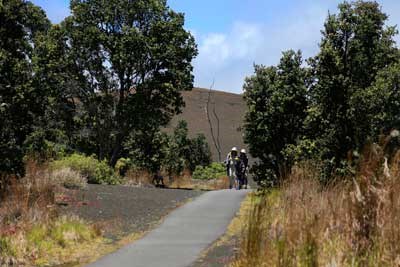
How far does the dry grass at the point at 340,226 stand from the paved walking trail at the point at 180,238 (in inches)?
135

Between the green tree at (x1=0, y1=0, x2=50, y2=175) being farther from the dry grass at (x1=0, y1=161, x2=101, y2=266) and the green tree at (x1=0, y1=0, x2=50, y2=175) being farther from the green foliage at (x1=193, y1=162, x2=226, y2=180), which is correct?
the green foliage at (x1=193, y1=162, x2=226, y2=180)

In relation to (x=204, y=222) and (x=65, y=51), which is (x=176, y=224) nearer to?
(x=204, y=222)

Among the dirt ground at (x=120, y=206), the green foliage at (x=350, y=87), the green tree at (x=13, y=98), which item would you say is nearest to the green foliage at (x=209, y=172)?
the dirt ground at (x=120, y=206)

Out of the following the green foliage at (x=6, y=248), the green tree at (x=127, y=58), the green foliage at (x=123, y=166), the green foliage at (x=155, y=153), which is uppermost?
the green tree at (x=127, y=58)

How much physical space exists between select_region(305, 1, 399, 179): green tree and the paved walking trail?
3036mm

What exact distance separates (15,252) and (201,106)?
57353 millimetres

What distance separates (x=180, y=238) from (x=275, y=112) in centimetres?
1001

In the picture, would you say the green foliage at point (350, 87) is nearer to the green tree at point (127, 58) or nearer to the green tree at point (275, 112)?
the green tree at point (275, 112)

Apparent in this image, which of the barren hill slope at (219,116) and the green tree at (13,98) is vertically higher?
the barren hill slope at (219,116)

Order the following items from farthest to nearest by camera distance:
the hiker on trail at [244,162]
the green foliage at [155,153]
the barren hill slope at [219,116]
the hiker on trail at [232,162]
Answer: the barren hill slope at [219,116] < the green foliage at [155,153] < the hiker on trail at [232,162] < the hiker on trail at [244,162]

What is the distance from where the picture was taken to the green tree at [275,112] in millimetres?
20594

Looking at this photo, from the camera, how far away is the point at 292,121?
20.7m

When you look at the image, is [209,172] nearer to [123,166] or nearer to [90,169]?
[123,166]

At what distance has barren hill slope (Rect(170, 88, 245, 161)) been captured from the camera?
5850cm
